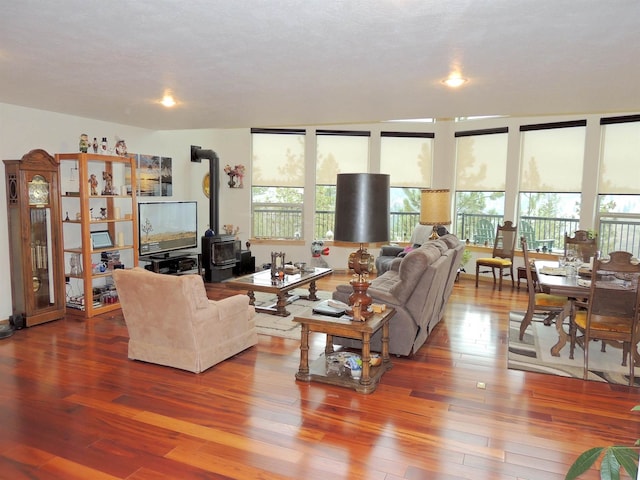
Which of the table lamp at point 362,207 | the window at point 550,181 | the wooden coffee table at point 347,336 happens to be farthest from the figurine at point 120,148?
the window at point 550,181

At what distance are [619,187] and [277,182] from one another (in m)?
5.71

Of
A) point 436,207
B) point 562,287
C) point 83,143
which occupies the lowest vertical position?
point 562,287

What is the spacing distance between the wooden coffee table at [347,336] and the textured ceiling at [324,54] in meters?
1.95

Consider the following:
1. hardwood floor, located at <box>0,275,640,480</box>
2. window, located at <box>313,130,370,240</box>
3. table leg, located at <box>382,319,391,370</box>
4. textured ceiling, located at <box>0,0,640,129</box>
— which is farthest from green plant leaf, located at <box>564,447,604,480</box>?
window, located at <box>313,130,370,240</box>

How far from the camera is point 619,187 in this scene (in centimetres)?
678

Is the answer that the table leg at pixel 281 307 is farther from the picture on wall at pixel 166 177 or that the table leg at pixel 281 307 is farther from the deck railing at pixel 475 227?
the deck railing at pixel 475 227

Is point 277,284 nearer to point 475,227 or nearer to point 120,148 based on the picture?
point 120,148

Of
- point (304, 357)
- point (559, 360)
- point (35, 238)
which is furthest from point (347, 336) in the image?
point (35, 238)

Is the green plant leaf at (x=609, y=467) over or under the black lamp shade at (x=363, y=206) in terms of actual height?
under

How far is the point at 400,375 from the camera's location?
12.8ft

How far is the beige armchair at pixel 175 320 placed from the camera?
3.75 m

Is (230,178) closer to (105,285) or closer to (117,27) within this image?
(105,285)

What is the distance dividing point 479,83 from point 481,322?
116 inches

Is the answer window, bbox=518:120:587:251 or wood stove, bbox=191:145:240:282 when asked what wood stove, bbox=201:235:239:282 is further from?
window, bbox=518:120:587:251
